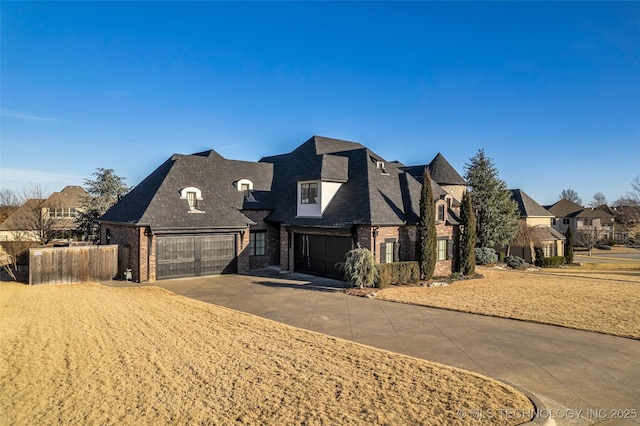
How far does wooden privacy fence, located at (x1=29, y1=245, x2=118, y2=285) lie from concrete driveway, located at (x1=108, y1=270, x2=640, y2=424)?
6521 millimetres

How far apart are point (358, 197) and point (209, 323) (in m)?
11.7

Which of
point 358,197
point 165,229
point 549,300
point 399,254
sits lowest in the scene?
point 549,300

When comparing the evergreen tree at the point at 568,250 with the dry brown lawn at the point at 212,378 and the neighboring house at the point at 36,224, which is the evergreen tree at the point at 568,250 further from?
the neighboring house at the point at 36,224

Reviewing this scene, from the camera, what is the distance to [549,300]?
15422 mm

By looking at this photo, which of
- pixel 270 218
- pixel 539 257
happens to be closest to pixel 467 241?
pixel 270 218

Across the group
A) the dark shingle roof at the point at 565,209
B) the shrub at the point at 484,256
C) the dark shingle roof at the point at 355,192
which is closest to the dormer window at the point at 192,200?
the dark shingle roof at the point at 355,192

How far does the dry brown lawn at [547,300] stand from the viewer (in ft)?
39.2

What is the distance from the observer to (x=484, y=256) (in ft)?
95.6

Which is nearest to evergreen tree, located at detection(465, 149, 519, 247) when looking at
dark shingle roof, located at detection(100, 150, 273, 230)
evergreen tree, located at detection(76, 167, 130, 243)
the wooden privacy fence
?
dark shingle roof, located at detection(100, 150, 273, 230)

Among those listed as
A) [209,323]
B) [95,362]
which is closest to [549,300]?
[209,323]

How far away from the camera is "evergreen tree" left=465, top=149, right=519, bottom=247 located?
30.5 m

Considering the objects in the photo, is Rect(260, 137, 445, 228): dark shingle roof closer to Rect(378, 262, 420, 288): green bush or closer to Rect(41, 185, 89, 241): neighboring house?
Rect(378, 262, 420, 288): green bush

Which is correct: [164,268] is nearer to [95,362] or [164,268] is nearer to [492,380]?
[95,362]

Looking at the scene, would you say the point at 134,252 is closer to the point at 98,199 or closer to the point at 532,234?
the point at 98,199
